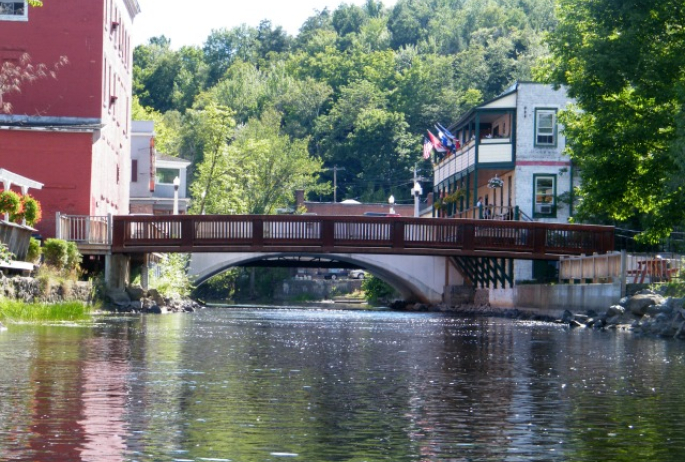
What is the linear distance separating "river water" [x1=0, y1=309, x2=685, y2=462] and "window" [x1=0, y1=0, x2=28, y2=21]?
27569mm

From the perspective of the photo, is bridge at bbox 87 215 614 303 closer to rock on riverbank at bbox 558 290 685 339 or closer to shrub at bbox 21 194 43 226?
rock on riverbank at bbox 558 290 685 339

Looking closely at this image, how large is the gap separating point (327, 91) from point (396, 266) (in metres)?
62.0

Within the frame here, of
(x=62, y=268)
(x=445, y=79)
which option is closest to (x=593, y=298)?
(x=62, y=268)

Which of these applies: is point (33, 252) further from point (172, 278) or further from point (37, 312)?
point (172, 278)

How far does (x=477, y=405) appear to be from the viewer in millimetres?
13859

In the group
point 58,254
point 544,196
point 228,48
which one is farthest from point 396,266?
point 228,48

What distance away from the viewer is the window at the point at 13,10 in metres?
49.6

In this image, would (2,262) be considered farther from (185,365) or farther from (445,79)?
(445,79)

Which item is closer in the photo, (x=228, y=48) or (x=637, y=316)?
(x=637, y=316)

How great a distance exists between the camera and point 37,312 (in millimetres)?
31781

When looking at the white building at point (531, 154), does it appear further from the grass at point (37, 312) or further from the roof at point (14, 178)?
the grass at point (37, 312)

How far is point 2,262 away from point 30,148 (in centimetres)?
1573

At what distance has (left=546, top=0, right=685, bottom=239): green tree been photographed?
3603 centimetres

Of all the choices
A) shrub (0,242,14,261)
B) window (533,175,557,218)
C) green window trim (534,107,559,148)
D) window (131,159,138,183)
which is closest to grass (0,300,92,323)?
shrub (0,242,14,261)
